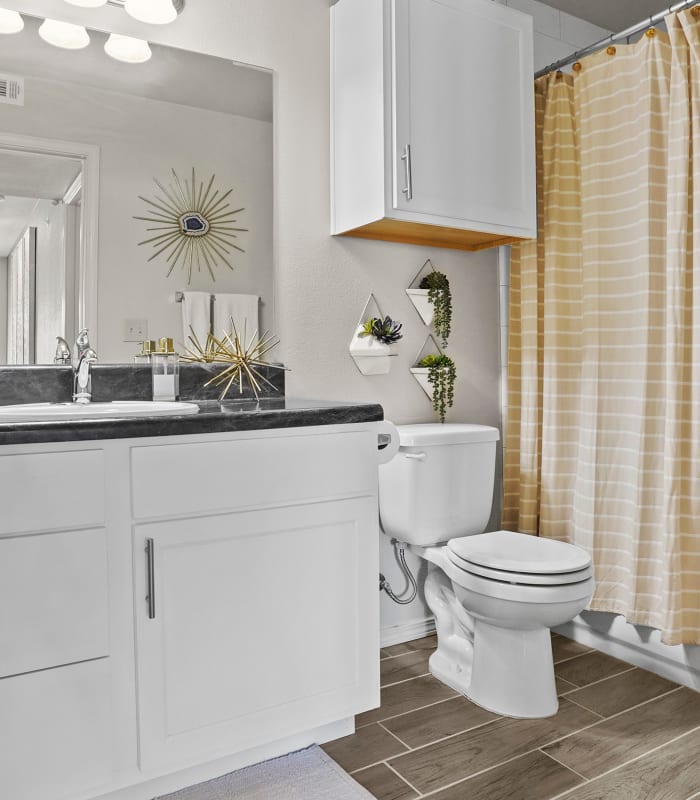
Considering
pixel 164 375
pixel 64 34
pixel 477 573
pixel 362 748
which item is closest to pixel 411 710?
pixel 362 748

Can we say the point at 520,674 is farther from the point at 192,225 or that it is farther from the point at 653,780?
the point at 192,225

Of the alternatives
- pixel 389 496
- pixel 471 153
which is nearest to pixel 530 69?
pixel 471 153

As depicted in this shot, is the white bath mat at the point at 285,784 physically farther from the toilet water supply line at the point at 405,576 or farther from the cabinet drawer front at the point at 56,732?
the toilet water supply line at the point at 405,576

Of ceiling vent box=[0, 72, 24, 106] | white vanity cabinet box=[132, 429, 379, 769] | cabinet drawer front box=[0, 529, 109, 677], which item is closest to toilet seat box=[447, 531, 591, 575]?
white vanity cabinet box=[132, 429, 379, 769]

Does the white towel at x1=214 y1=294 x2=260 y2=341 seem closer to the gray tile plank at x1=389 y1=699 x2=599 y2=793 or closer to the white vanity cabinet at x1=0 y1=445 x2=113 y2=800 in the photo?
the white vanity cabinet at x1=0 y1=445 x2=113 y2=800

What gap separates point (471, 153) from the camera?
206 cm

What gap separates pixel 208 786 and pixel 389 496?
0.96 metres

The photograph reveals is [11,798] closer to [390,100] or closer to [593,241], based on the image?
[390,100]

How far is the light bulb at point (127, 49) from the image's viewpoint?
6.02 feet

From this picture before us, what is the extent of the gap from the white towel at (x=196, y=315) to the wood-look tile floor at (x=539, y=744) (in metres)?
1.19

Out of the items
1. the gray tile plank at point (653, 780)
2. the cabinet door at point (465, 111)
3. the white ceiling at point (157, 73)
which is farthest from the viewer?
the cabinet door at point (465, 111)

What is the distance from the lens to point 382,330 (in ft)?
7.23

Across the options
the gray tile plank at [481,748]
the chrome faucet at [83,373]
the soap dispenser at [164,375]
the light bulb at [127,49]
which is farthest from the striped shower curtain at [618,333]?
the chrome faucet at [83,373]

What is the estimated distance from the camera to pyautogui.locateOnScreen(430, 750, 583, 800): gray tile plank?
1505 millimetres
